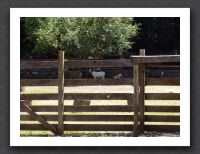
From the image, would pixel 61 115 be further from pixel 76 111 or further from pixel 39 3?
pixel 39 3

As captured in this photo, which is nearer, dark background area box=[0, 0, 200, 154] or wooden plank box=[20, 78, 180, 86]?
dark background area box=[0, 0, 200, 154]

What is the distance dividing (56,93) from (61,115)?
40cm

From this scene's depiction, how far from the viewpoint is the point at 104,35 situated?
1289 centimetres

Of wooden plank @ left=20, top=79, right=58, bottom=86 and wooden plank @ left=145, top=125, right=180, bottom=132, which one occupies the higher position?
wooden plank @ left=20, top=79, right=58, bottom=86

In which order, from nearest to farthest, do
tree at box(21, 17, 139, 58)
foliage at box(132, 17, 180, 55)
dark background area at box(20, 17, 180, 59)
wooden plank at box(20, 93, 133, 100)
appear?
1. wooden plank at box(20, 93, 133, 100)
2. dark background area at box(20, 17, 180, 59)
3. tree at box(21, 17, 139, 58)
4. foliage at box(132, 17, 180, 55)

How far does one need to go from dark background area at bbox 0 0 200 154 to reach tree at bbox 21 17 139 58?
2624 millimetres

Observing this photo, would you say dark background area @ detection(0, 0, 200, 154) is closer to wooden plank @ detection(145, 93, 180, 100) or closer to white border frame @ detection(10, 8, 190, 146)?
white border frame @ detection(10, 8, 190, 146)

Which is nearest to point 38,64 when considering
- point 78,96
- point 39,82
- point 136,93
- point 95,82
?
point 39,82

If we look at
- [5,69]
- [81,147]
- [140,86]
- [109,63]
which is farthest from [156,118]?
[5,69]

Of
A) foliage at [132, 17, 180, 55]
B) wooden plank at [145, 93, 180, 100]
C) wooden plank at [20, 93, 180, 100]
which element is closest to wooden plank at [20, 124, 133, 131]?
wooden plank at [20, 93, 180, 100]

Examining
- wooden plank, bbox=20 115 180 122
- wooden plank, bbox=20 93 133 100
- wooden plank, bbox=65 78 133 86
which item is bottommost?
wooden plank, bbox=20 115 180 122

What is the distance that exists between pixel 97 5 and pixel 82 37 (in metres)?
4.64

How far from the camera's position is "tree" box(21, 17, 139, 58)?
11.5m

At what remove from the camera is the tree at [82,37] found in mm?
11454
